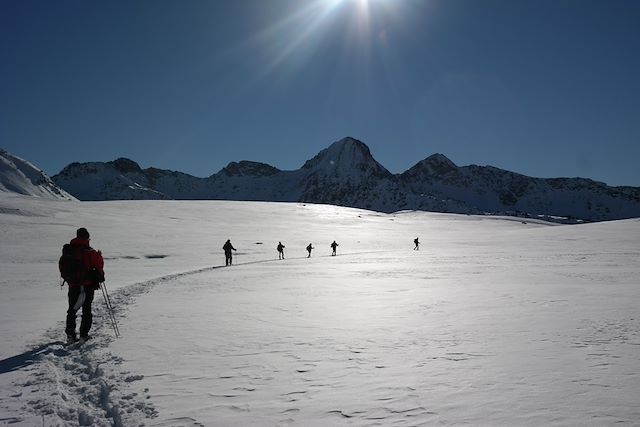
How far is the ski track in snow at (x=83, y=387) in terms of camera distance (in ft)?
14.6

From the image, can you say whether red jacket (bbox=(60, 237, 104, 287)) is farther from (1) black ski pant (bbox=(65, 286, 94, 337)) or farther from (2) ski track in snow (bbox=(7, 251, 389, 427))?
(2) ski track in snow (bbox=(7, 251, 389, 427))

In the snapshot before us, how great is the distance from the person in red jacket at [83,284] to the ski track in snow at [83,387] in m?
0.31

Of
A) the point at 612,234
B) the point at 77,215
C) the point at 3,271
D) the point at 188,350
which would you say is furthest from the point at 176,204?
the point at 188,350

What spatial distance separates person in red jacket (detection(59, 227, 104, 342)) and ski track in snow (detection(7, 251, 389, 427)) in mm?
313

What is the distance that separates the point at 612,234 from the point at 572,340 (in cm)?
5278

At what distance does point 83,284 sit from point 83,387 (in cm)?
308

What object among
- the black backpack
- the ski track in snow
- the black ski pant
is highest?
the black backpack

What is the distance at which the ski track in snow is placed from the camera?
4465 millimetres

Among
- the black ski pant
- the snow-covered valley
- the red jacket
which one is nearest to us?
the snow-covered valley

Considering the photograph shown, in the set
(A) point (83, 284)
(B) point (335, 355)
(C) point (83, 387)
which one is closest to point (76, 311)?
(A) point (83, 284)

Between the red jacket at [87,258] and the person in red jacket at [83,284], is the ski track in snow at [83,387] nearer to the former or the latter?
the person in red jacket at [83,284]

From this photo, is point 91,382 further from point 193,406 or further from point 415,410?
point 415,410

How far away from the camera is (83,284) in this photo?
7.96 meters

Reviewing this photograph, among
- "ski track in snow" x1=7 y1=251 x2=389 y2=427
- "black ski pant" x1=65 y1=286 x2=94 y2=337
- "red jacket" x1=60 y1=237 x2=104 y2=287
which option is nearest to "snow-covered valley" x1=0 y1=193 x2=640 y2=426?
"ski track in snow" x1=7 y1=251 x2=389 y2=427
